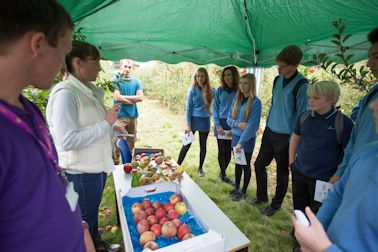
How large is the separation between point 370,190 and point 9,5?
4.02 feet

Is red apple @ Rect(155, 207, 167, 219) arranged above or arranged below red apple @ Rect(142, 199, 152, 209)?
below

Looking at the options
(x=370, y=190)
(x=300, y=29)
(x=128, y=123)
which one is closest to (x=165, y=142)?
(x=128, y=123)

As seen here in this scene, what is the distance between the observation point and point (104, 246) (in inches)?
79.5

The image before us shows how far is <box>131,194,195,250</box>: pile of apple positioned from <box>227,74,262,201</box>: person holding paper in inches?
63.9

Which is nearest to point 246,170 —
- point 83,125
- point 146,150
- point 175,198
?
point 146,150

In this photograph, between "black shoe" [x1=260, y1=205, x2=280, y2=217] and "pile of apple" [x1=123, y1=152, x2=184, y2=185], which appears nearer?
"pile of apple" [x1=123, y1=152, x2=184, y2=185]

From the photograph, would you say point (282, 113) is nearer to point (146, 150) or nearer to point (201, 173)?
point (146, 150)

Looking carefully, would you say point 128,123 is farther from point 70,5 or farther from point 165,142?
point 70,5

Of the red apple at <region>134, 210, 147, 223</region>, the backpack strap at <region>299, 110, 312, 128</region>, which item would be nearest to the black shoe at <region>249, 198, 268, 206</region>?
the backpack strap at <region>299, 110, 312, 128</region>

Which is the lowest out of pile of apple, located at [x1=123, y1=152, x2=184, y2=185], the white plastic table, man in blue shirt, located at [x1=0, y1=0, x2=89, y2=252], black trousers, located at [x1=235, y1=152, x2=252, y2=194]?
black trousers, located at [x1=235, y1=152, x2=252, y2=194]

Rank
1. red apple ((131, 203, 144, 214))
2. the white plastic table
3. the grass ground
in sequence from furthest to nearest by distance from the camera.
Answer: the grass ground
red apple ((131, 203, 144, 214))
the white plastic table

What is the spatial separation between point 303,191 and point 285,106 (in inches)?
36.4

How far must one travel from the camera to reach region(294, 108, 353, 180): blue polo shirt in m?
1.81

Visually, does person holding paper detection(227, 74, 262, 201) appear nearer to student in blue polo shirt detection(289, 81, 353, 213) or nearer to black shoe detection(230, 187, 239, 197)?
black shoe detection(230, 187, 239, 197)
